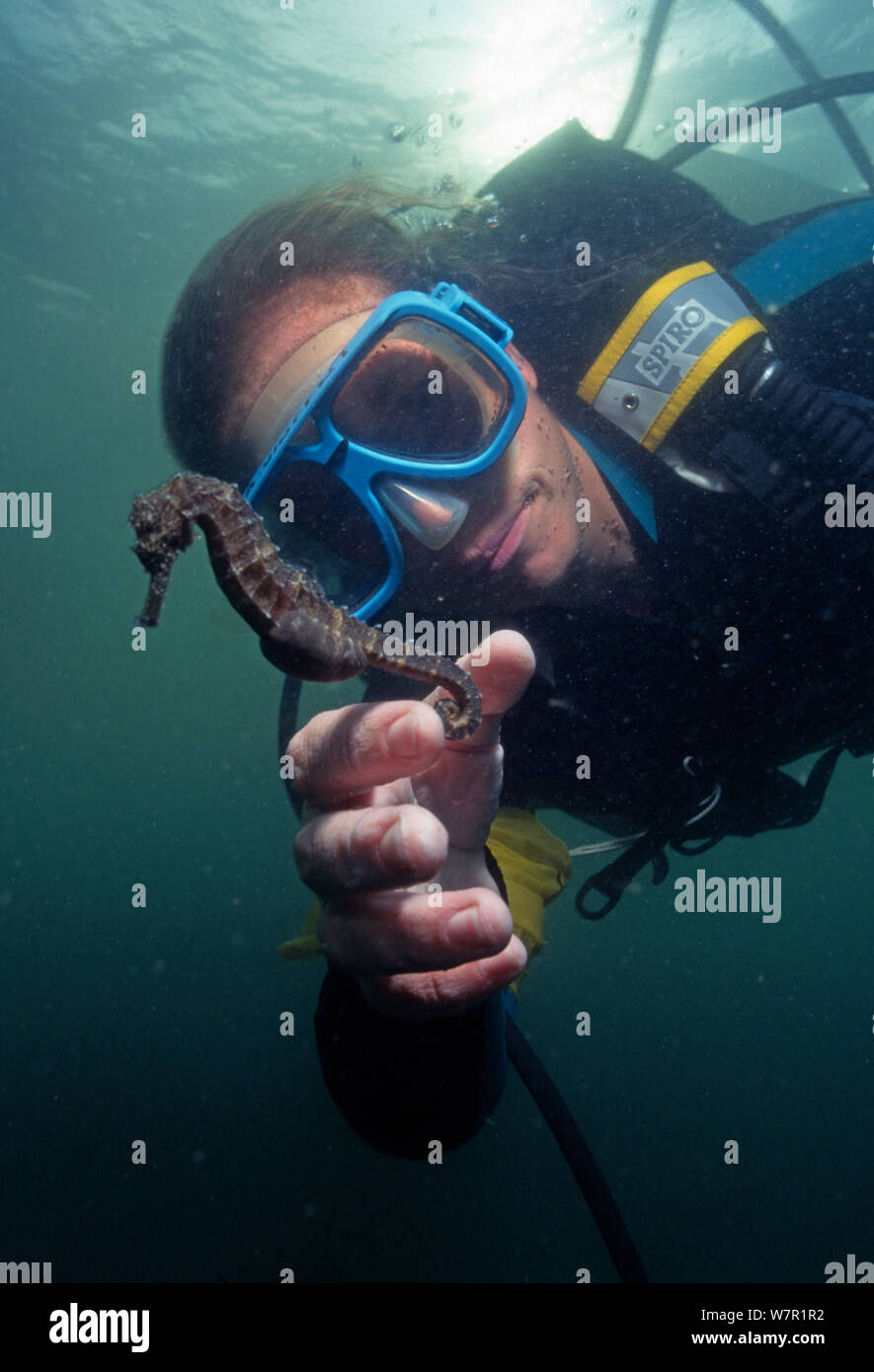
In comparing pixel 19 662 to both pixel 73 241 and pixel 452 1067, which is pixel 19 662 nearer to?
pixel 73 241

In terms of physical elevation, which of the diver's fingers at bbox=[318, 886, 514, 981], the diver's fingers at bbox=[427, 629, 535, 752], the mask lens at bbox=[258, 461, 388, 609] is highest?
the mask lens at bbox=[258, 461, 388, 609]

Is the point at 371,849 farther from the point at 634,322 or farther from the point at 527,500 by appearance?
the point at 634,322

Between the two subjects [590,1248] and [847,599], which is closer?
[847,599]

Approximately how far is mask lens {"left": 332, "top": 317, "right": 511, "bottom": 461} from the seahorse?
130 centimetres

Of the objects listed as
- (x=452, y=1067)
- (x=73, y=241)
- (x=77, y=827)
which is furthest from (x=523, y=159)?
(x=77, y=827)

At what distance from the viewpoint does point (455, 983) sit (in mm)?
2121

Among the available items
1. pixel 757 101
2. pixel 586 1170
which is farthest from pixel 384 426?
pixel 757 101

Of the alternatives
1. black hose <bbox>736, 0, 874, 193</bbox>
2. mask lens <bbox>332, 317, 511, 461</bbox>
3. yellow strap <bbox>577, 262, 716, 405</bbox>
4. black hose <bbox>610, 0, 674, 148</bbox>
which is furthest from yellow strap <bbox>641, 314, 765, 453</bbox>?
black hose <bbox>736, 0, 874, 193</bbox>

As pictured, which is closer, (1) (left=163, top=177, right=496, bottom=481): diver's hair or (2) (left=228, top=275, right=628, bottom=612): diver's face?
(2) (left=228, top=275, right=628, bottom=612): diver's face

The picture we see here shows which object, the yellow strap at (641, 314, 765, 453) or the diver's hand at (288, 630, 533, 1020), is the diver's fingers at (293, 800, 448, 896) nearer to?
the diver's hand at (288, 630, 533, 1020)

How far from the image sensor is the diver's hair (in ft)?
11.0

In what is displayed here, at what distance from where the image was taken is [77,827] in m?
51.8

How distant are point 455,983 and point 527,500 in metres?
2.06

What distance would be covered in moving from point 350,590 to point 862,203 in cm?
313
